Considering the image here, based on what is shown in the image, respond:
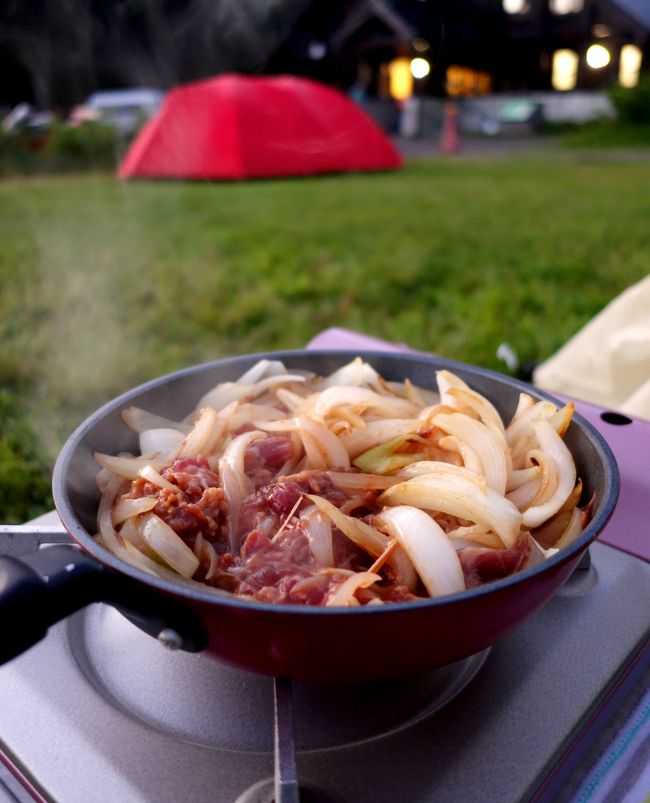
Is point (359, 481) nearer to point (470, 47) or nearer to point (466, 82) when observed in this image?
point (470, 47)

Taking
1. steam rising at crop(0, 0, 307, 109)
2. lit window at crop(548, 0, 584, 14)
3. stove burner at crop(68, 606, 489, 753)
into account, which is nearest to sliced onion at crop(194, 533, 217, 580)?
stove burner at crop(68, 606, 489, 753)

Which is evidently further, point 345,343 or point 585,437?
point 345,343

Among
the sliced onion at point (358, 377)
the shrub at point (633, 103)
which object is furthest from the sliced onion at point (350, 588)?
the shrub at point (633, 103)

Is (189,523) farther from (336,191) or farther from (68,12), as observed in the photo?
(336,191)

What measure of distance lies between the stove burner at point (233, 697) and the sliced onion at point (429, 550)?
0.73ft

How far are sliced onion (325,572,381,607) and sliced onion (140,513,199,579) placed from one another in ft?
0.76

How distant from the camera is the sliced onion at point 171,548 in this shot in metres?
1.09

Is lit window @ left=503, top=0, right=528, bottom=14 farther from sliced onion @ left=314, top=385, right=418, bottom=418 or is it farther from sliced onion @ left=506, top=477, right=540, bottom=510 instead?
sliced onion @ left=506, top=477, right=540, bottom=510

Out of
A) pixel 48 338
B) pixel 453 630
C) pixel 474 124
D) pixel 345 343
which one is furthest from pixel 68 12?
pixel 474 124

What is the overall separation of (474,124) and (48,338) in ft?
68.9

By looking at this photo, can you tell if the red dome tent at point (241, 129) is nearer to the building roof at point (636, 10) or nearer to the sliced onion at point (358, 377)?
the sliced onion at point (358, 377)

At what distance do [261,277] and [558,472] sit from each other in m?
4.04

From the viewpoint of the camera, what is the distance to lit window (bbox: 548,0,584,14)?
20.2m

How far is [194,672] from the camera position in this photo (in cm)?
118
